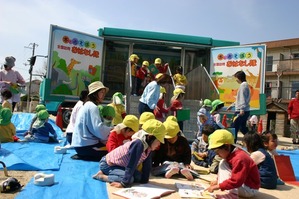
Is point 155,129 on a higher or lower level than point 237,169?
higher

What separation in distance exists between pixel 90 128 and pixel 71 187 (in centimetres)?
146

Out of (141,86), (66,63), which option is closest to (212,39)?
(141,86)

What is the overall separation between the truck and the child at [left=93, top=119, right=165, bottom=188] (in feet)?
14.7

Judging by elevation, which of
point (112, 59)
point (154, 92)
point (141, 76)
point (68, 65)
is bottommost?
point (154, 92)

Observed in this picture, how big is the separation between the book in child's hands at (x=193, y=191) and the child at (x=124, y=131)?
881 millimetres

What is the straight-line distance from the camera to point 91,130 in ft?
15.4

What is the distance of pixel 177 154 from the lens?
4430 mm

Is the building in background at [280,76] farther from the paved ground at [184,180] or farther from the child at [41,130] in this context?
the paved ground at [184,180]

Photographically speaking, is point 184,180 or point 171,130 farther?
point 171,130

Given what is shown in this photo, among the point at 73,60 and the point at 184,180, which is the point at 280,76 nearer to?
the point at 73,60

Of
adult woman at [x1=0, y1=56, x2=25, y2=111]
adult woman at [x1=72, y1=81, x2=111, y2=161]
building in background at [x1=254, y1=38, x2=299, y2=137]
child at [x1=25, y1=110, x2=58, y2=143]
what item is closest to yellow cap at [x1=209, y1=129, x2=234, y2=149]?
adult woman at [x1=72, y1=81, x2=111, y2=161]

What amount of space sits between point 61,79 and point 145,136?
5.78 metres

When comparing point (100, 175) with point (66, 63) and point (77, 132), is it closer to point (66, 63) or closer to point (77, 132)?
point (77, 132)

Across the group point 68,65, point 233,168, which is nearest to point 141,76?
point 68,65
